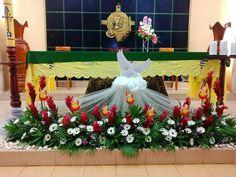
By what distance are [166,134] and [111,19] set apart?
131 inches

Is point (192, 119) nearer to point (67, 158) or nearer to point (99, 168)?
point (99, 168)

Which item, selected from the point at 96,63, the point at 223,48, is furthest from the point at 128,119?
the point at 223,48

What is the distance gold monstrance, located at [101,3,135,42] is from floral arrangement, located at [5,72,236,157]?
290 cm

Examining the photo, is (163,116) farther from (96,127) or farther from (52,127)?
(52,127)

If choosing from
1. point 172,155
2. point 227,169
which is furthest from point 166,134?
point 227,169

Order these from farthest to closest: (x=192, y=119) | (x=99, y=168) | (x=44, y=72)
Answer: (x=44, y=72) < (x=192, y=119) < (x=99, y=168)

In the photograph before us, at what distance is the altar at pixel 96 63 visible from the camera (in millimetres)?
2697

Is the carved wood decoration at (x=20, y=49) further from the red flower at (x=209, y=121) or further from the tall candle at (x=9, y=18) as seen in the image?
the red flower at (x=209, y=121)

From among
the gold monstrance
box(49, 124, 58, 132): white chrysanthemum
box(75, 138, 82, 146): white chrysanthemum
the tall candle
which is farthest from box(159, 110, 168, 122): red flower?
the gold monstrance

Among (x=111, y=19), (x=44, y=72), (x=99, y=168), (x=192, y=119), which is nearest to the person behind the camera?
(x=99, y=168)

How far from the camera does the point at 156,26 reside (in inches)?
195

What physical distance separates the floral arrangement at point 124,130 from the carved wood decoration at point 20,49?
251 cm

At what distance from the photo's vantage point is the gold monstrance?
478 cm

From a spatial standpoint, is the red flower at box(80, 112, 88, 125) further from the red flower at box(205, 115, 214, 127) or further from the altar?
the red flower at box(205, 115, 214, 127)
